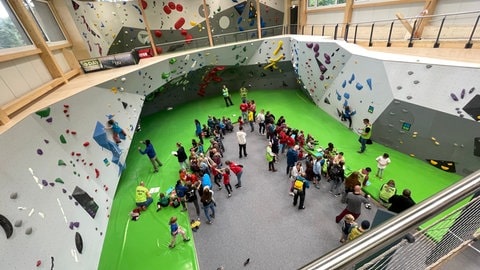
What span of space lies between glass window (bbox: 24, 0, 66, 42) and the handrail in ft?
33.3

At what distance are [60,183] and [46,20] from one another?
287 inches

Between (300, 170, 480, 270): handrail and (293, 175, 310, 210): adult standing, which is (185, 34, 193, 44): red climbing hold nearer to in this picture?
(293, 175, 310, 210): adult standing

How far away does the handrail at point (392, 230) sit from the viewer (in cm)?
79

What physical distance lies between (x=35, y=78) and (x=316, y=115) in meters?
10.0

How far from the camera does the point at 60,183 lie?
13.6ft

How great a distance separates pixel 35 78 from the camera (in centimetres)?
570

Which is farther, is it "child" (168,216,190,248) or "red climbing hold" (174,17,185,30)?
"red climbing hold" (174,17,185,30)

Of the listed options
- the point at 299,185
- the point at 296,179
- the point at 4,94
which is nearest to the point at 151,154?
the point at 4,94

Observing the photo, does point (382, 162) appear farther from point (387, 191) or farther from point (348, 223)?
point (348, 223)

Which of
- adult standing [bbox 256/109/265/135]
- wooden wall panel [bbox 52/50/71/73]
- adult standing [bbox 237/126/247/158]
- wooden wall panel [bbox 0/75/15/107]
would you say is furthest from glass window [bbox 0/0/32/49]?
adult standing [bbox 256/109/265/135]

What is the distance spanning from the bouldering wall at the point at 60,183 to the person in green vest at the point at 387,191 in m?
6.40

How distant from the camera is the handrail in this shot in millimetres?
787

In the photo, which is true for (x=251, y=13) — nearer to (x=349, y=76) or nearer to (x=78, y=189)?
(x=349, y=76)

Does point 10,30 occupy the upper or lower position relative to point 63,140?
upper
